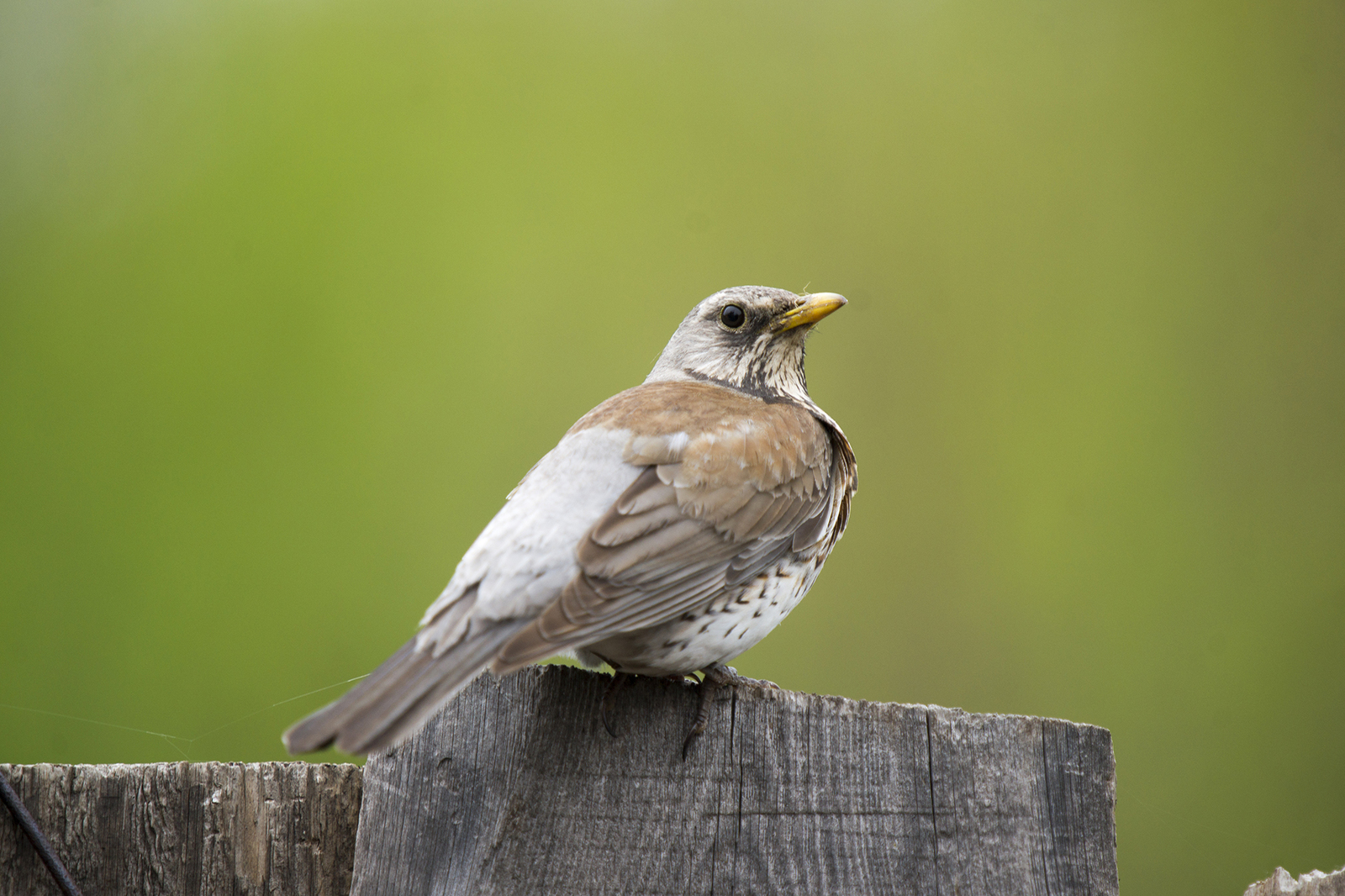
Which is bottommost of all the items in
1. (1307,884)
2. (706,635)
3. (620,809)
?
(1307,884)

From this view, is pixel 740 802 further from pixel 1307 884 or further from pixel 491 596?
pixel 1307 884

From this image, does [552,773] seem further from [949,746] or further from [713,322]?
[713,322]

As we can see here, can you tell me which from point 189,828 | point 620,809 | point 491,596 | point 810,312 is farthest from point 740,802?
point 810,312

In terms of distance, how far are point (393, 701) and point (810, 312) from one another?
8.52 feet

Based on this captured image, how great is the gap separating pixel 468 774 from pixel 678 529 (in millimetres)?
931

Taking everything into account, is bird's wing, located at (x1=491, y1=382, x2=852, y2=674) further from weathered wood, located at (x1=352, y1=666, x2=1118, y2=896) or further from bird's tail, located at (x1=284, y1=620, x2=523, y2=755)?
weathered wood, located at (x1=352, y1=666, x2=1118, y2=896)

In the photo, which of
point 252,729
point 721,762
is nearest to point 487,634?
point 721,762

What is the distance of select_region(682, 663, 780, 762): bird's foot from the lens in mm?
2174

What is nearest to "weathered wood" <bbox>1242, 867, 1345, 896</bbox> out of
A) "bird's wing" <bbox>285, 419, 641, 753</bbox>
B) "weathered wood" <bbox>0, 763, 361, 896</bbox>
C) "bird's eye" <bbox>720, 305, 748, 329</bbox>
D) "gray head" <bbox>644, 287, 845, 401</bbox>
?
"bird's wing" <bbox>285, 419, 641, 753</bbox>

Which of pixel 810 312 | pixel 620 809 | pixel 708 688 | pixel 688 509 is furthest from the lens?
pixel 810 312

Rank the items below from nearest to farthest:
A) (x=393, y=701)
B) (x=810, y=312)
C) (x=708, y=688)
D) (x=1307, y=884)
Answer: (x=393, y=701) → (x=1307, y=884) → (x=708, y=688) → (x=810, y=312)

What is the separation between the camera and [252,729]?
5035 millimetres

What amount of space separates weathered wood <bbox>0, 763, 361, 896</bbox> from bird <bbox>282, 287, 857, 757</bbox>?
0.37 m

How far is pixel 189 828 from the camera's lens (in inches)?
85.2
